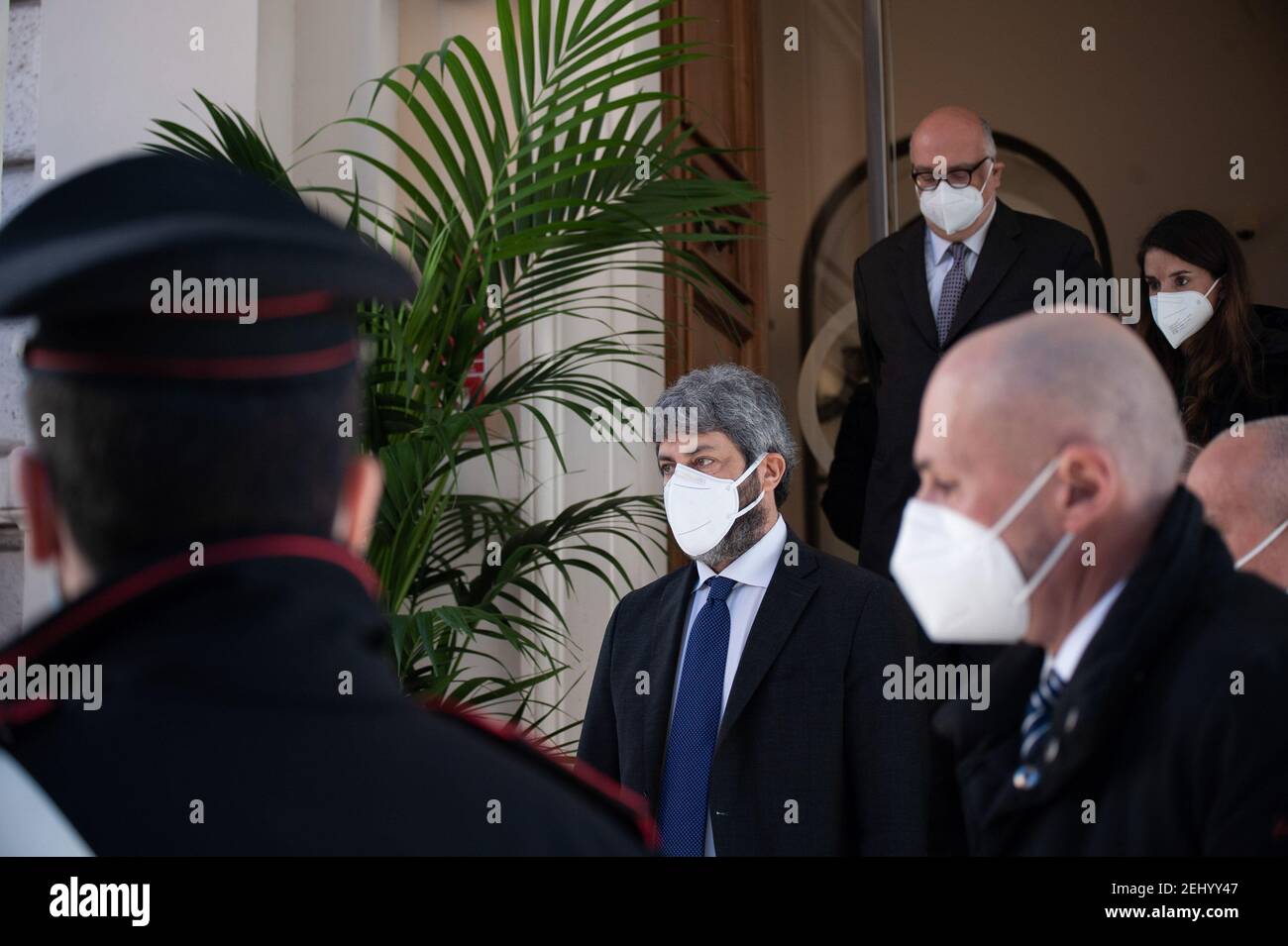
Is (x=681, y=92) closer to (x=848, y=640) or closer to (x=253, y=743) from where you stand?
(x=848, y=640)

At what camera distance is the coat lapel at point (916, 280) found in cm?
202

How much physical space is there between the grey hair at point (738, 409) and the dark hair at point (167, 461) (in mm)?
1536

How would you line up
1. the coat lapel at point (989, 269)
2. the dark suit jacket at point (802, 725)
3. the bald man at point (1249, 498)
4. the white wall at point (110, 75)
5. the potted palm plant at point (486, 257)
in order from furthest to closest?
the white wall at point (110, 75) → the potted palm plant at point (486, 257) → the dark suit jacket at point (802, 725) → the coat lapel at point (989, 269) → the bald man at point (1249, 498)

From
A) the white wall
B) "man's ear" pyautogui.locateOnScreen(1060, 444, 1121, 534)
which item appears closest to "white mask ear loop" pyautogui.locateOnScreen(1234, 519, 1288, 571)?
"man's ear" pyautogui.locateOnScreen(1060, 444, 1121, 534)

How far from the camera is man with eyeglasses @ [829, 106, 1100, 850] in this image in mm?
1809

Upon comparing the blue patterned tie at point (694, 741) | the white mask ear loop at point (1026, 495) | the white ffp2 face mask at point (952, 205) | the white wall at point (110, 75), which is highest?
the white wall at point (110, 75)

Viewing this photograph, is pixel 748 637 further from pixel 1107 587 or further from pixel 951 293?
pixel 1107 587

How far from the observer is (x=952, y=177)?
2500 millimetres

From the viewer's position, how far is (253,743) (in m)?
1.03

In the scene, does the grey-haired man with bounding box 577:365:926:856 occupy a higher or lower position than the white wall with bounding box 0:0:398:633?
lower

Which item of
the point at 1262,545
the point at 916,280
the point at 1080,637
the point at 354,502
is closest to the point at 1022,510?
the point at 1080,637

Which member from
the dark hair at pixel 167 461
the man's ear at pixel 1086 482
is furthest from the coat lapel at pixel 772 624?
the dark hair at pixel 167 461

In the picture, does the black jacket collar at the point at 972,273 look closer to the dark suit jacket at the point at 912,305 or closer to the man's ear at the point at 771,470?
the dark suit jacket at the point at 912,305

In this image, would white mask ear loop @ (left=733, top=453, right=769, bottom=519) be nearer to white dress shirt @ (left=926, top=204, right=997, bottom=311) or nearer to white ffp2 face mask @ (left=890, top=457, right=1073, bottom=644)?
white dress shirt @ (left=926, top=204, right=997, bottom=311)
